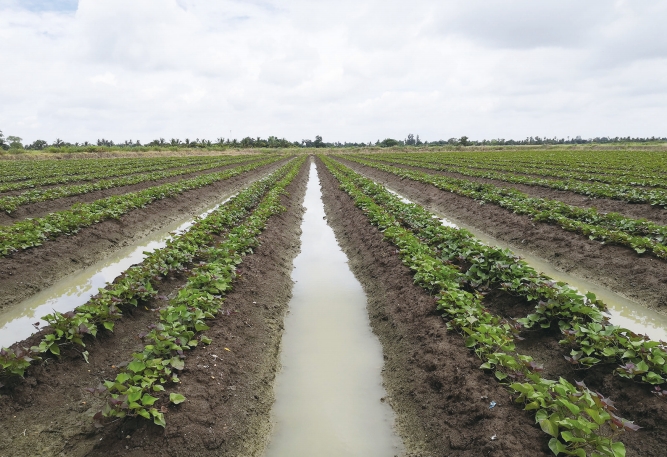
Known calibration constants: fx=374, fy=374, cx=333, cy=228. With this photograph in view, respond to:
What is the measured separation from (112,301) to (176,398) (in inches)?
107

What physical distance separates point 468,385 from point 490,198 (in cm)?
1254

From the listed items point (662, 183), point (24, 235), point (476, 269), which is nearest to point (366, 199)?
point (476, 269)

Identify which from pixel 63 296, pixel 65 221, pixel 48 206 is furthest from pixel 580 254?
pixel 48 206

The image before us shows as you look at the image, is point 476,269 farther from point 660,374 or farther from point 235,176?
point 235,176

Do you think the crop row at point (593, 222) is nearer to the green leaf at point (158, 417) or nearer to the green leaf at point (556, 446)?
the green leaf at point (556, 446)

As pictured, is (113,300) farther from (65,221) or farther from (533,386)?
(65,221)

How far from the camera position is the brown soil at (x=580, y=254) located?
7590 millimetres

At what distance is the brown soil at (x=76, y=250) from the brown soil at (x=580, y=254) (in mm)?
11807

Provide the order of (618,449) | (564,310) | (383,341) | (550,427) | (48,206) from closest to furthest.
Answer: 1. (618,449)
2. (550,427)
3. (564,310)
4. (383,341)
5. (48,206)

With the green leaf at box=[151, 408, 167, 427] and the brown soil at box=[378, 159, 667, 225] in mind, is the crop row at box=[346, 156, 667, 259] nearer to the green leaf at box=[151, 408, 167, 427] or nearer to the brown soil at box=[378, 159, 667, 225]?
the brown soil at box=[378, 159, 667, 225]

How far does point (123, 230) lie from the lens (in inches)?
469

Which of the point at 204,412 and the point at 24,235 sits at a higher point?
the point at 24,235

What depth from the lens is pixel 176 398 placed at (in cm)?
379

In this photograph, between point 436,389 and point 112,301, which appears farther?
point 112,301
